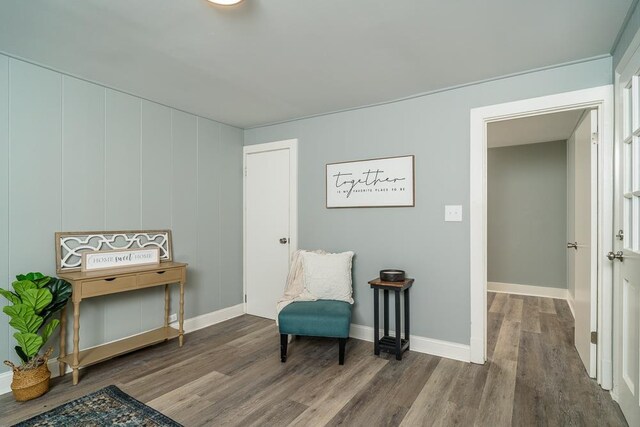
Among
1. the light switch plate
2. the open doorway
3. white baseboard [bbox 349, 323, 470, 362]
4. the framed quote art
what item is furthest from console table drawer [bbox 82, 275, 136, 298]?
the open doorway

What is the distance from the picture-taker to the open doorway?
4.09m

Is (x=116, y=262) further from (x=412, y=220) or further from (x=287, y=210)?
(x=412, y=220)

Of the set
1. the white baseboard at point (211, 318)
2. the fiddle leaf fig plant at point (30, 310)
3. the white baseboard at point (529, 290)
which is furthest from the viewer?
the white baseboard at point (529, 290)

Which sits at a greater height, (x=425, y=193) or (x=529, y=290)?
(x=425, y=193)

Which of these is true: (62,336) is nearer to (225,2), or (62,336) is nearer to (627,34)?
(225,2)

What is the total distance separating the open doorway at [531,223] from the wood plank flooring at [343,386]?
1107 mm

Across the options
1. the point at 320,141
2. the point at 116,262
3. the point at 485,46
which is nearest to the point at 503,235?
the point at 320,141

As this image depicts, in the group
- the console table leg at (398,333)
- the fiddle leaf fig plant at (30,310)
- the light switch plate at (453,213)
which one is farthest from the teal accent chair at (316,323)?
the fiddle leaf fig plant at (30,310)

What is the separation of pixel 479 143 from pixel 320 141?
1.60 meters

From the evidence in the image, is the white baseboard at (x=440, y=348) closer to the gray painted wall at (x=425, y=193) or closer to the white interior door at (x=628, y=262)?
the gray painted wall at (x=425, y=193)

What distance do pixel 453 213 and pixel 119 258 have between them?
113 inches

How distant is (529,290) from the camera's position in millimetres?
5172

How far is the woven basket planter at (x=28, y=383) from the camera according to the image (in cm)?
218

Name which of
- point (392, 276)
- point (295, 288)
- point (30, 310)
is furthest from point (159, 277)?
point (392, 276)
